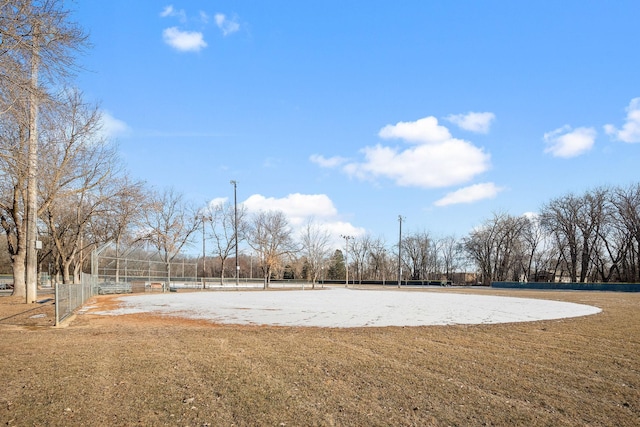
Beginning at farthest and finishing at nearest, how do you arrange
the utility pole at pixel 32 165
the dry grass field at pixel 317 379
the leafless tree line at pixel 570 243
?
the leafless tree line at pixel 570 243 < the utility pole at pixel 32 165 < the dry grass field at pixel 317 379

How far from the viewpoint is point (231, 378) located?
18.7 feet

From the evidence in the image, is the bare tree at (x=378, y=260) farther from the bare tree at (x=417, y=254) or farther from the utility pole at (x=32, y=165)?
the utility pole at (x=32, y=165)

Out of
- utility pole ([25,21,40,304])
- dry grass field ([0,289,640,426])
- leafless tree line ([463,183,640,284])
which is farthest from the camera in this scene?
leafless tree line ([463,183,640,284])

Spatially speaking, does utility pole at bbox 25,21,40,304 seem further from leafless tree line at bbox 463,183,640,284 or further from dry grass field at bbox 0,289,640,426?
leafless tree line at bbox 463,183,640,284

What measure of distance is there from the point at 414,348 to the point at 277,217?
172 ft

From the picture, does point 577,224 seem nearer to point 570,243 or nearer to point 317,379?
point 570,243

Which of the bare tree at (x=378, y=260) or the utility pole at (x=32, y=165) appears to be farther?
the bare tree at (x=378, y=260)

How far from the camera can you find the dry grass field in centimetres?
435

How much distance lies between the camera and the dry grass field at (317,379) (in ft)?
14.3

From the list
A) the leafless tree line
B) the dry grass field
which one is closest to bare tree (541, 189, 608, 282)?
the leafless tree line

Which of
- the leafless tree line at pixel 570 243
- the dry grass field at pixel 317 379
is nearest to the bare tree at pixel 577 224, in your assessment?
the leafless tree line at pixel 570 243

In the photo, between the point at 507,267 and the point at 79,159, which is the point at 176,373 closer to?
the point at 79,159

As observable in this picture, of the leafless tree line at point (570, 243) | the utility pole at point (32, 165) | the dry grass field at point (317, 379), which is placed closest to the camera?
the dry grass field at point (317, 379)

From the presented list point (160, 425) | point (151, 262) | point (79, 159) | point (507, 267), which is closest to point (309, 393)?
point (160, 425)
